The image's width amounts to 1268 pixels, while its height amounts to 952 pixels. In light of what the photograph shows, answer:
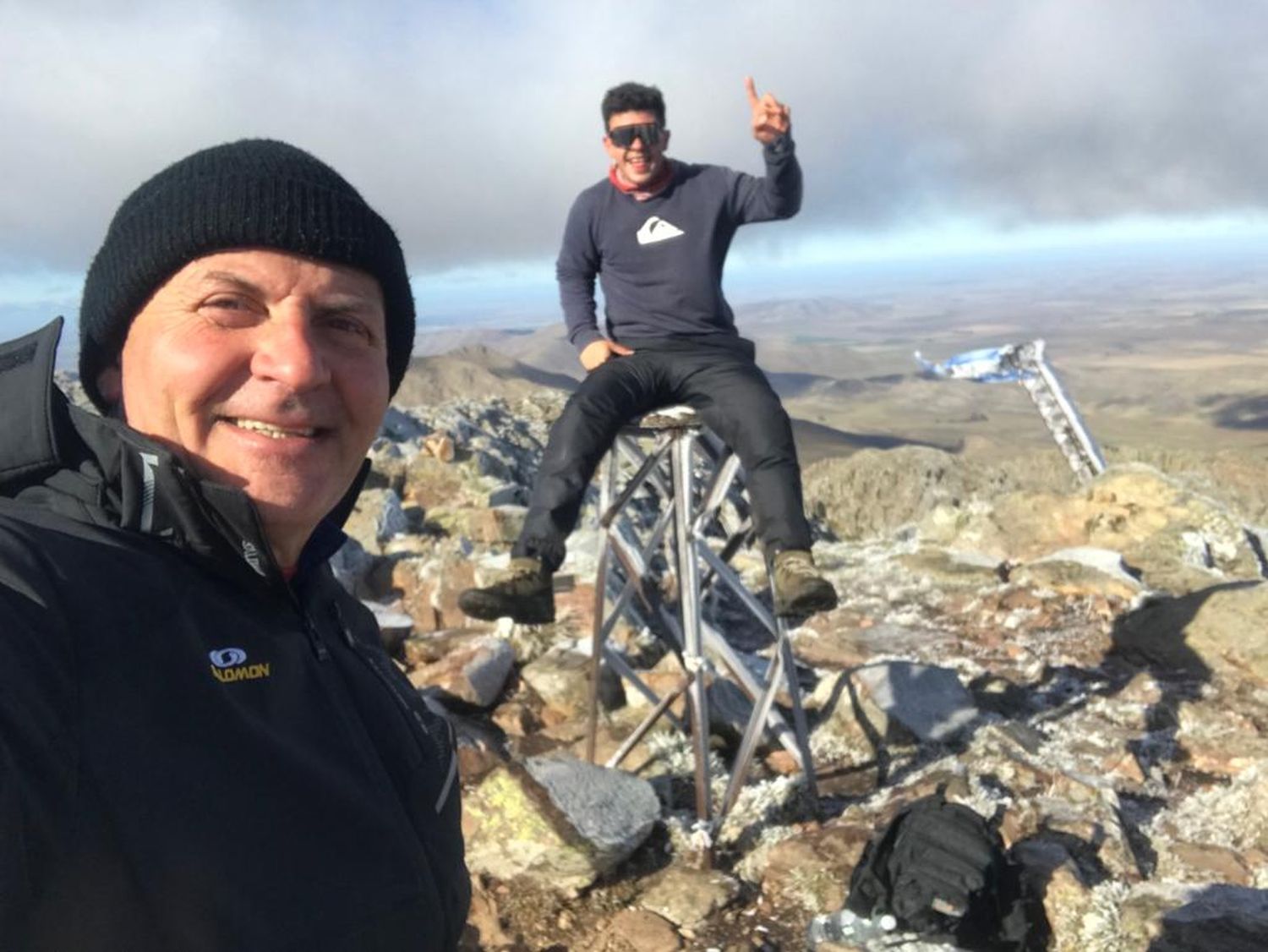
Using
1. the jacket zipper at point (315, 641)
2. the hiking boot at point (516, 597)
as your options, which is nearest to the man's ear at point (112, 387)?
the jacket zipper at point (315, 641)

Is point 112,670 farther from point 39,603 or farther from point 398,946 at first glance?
point 398,946

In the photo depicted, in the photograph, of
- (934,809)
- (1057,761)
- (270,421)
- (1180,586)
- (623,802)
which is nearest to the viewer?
(270,421)

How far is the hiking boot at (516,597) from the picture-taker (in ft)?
14.6

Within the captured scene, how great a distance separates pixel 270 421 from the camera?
1497 millimetres

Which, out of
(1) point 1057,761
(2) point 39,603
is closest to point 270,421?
(2) point 39,603

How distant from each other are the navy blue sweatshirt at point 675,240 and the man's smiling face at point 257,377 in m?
3.47

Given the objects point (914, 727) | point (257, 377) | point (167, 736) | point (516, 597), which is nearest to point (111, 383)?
point (257, 377)

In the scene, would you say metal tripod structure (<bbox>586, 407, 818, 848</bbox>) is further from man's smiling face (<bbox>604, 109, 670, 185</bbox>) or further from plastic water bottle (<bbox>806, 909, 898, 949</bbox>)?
man's smiling face (<bbox>604, 109, 670, 185</bbox>)

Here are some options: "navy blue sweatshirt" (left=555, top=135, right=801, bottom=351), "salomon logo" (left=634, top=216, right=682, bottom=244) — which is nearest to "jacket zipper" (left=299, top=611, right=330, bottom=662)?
"navy blue sweatshirt" (left=555, top=135, right=801, bottom=351)

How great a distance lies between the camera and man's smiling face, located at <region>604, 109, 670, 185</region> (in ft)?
15.8

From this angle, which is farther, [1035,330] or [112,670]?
[1035,330]

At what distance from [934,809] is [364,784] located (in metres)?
3.33

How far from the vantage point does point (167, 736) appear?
1123 millimetres

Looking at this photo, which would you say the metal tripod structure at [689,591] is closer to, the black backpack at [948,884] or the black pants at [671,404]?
the black pants at [671,404]
